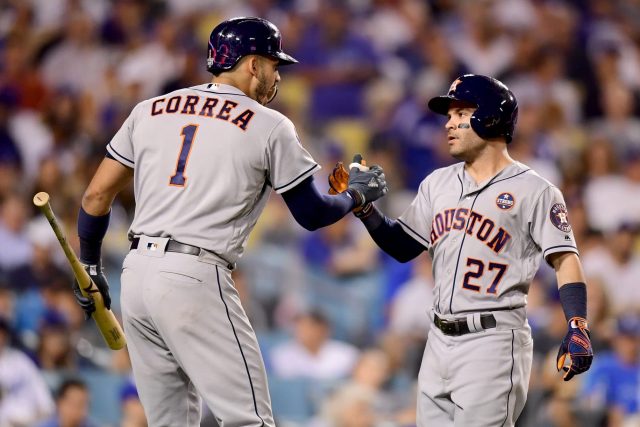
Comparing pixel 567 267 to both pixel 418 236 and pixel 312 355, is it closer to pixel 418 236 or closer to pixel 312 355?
pixel 418 236

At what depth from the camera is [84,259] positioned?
449cm

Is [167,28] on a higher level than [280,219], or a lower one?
higher

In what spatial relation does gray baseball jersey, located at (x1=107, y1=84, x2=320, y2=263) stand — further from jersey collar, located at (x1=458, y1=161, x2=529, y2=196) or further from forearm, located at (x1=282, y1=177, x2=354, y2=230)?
jersey collar, located at (x1=458, y1=161, x2=529, y2=196)

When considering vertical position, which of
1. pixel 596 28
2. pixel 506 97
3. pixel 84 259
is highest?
pixel 596 28

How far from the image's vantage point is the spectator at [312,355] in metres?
7.57

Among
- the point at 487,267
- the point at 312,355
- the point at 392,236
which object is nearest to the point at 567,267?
the point at 487,267

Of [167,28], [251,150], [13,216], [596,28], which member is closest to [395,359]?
[13,216]

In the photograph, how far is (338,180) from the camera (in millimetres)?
4484

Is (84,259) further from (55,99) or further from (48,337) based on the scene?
(55,99)

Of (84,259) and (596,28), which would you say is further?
(596,28)

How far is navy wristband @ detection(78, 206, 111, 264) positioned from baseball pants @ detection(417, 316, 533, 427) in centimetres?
145

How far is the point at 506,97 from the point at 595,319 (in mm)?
3658

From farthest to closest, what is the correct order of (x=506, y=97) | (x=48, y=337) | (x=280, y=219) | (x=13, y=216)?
1. (x=280, y=219)
2. (x=13, y=216)
3. (x=48, y=337)
4. (x=506, y=97)

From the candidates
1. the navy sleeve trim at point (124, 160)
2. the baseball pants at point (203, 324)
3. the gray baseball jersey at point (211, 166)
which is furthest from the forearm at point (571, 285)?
the navy sleeve trim at point (124, 160)
